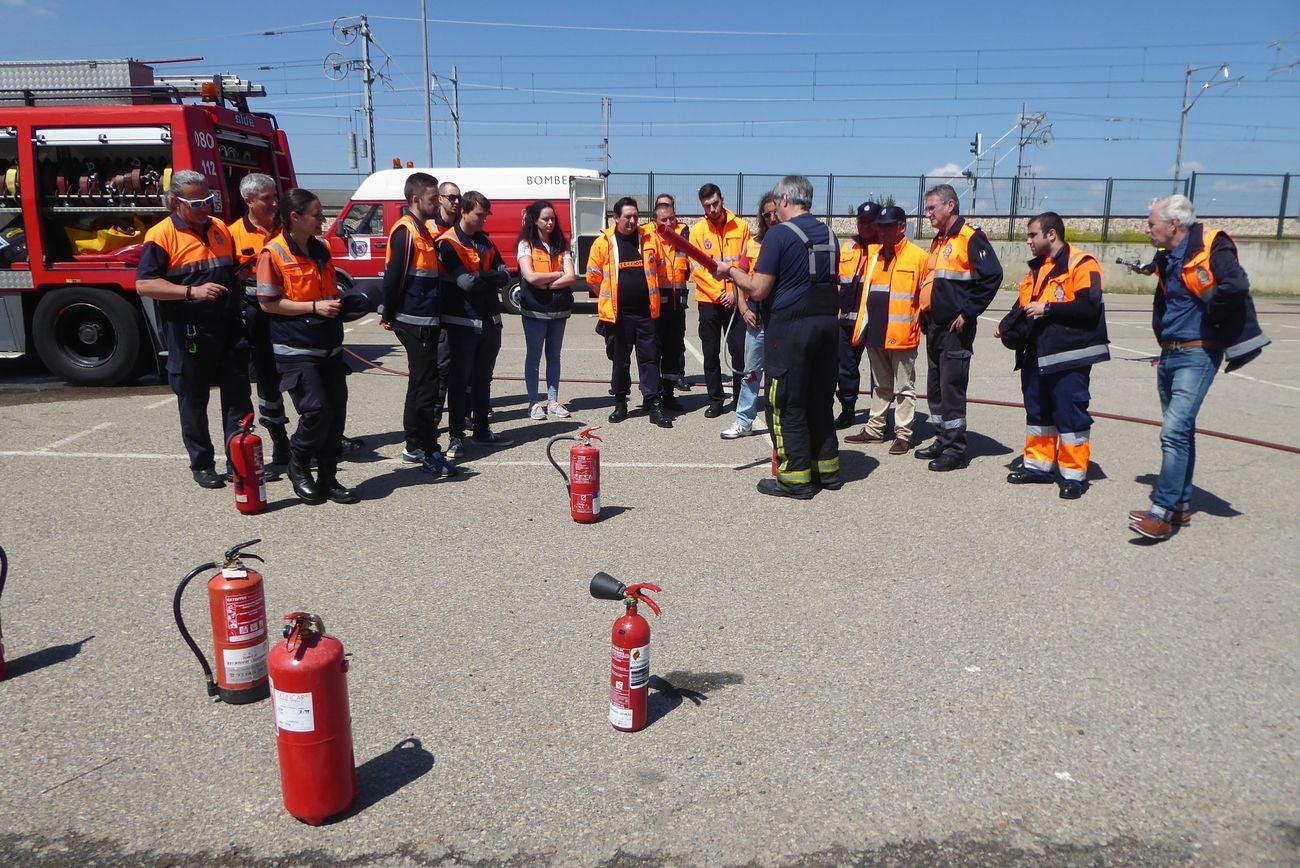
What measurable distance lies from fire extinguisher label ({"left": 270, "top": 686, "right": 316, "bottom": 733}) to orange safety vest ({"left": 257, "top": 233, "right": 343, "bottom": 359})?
3.46m

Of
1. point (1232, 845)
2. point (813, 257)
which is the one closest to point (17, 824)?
point (1232, 845)

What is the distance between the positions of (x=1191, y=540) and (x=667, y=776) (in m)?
3.89

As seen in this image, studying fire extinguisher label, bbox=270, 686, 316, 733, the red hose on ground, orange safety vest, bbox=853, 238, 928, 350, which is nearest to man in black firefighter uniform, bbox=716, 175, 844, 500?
orange safety vest, bbox=853, 238, 928, 350

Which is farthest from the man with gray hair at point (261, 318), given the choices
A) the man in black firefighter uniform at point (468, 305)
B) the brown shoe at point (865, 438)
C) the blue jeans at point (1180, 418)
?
the blue jeans at point (1180, 418)

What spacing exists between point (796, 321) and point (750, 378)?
1.91 m

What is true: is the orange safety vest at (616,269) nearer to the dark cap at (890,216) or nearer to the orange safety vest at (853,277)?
the orange safety vest at (853,277)

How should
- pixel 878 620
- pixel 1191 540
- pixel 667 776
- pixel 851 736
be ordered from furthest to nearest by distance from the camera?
pixel 1191 540, pixel 878 620, pixel 851 736, pixel 667 776

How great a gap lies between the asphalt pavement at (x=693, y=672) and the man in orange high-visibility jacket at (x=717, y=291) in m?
→ 1.76

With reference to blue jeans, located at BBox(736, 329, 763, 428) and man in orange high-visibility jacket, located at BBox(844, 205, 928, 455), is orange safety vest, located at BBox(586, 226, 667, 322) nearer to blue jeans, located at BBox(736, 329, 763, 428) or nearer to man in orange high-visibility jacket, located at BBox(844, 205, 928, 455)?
blue jeans, located at BBox(736, 329, 763, 428)

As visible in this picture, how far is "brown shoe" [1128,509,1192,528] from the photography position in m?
5.43

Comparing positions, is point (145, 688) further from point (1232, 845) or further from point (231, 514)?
point (1232, 845)

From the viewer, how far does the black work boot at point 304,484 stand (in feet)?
19.8

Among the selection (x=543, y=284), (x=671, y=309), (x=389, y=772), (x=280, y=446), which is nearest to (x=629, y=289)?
(x=671, y=309)

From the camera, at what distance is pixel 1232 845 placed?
9.16ft
